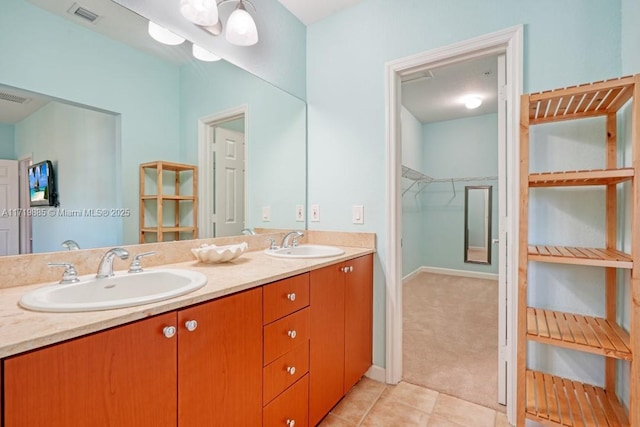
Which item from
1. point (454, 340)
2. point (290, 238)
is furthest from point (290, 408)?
point (454, 340)

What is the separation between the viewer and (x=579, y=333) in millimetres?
1266

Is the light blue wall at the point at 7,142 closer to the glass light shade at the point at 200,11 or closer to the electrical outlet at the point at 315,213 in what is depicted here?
the glass light shade at the point at 200,11

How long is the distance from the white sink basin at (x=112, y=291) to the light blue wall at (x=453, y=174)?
4502 millimetres

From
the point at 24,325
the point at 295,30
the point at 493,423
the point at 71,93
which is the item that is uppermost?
the point at 295,30

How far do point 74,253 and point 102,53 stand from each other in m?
0.79

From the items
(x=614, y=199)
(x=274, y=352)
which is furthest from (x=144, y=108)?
(x=614, y=199)

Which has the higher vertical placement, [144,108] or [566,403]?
[144,108]

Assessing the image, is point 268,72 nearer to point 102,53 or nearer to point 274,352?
point 102,53

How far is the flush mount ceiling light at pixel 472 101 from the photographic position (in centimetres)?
376

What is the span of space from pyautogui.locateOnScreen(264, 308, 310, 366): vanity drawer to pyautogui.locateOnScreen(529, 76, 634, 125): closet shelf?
135cm

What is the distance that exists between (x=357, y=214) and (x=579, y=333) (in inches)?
48.7

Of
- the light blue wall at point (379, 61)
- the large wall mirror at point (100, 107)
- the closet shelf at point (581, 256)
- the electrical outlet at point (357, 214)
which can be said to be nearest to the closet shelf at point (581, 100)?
the light blue wall at point (379, 61)

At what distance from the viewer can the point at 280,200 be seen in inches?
85.1

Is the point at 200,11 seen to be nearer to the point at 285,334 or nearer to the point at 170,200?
the point at 170,200
